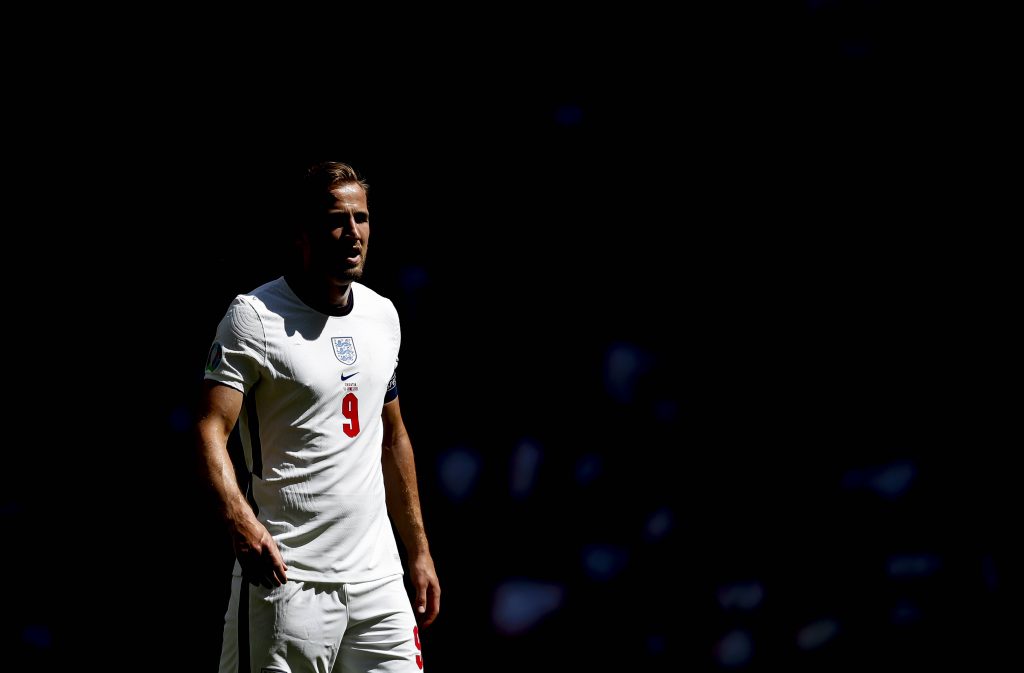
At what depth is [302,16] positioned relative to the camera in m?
3.04

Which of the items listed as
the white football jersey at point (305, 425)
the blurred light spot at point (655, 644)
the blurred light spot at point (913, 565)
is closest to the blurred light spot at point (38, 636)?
the white football jersey at point (305, 425)

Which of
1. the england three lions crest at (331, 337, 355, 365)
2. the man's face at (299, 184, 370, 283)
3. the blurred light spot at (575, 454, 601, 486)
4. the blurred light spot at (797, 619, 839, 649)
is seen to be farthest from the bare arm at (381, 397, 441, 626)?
the blurred light spot at (797, 619, 839, 649)

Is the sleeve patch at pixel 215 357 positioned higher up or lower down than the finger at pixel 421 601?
higher up

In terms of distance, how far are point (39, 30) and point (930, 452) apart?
260cm

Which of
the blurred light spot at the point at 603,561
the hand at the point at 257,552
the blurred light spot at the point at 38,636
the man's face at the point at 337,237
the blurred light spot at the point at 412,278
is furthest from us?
Result: the blurred light spot at the point at 603,561

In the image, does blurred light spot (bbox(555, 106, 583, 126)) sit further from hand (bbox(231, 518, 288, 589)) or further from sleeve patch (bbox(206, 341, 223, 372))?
hand (bbox(231, 518, 288, 589))

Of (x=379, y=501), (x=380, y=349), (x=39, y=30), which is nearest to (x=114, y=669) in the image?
(x=379, y=501)

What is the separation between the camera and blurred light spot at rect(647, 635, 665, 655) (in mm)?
3277

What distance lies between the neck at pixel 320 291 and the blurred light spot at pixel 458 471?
0.81m

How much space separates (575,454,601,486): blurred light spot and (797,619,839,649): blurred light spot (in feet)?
2.45

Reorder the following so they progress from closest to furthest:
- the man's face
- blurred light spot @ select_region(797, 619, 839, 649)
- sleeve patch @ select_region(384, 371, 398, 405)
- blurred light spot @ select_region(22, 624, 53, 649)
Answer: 1. the man's face
2. sleeve patch @ select_region(384, 371, 398, 405)
3. blurred light spot @ select_region(22, 624, 53, 649)
4. blurred light spot @ select_region(797, 619, 839, 649)

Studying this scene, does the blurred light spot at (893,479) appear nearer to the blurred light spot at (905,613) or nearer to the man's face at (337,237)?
the blurred light spot at (905,613)

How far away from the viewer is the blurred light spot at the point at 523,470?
3.19 meters

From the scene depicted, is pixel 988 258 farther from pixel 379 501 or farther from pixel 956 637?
pixel 379 501
